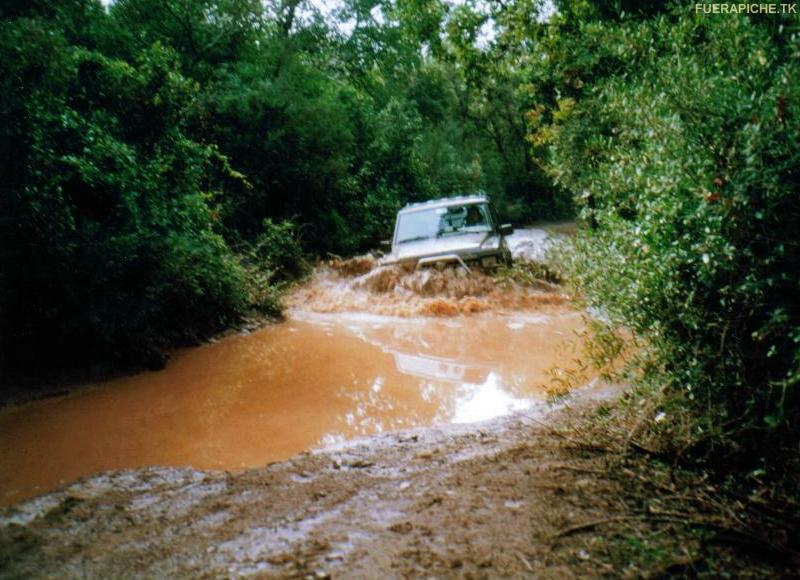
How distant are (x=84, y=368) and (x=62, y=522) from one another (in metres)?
3.62

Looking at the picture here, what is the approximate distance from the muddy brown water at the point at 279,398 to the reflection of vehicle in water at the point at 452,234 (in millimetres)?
1105

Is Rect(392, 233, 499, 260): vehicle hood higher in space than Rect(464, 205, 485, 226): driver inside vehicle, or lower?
lower

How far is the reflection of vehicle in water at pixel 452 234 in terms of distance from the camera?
29.3 feet

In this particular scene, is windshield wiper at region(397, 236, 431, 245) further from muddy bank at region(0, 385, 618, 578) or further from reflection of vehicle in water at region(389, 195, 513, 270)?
muddy bank at region(0, 385, 618, 578)

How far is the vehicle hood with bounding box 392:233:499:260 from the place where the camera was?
29.5 ft

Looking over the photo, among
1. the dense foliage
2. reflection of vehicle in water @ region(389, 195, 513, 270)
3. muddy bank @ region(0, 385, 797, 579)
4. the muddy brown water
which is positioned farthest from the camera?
reflection of vehicle in water @ region(389, 195, 513, 270)

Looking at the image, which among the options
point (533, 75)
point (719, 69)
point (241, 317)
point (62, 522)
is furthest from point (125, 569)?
point (533, 75)

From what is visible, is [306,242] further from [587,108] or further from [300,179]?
[587,108]

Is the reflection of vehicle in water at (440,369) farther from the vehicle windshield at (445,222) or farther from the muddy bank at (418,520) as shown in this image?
the vehicle windshield at (445,222)

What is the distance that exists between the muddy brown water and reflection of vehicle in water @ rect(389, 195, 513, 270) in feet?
3.63

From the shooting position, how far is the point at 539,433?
157 inches

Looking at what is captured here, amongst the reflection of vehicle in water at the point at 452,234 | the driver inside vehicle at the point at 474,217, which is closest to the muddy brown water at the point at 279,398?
the reflection of vehicle in water at the point at 452,234

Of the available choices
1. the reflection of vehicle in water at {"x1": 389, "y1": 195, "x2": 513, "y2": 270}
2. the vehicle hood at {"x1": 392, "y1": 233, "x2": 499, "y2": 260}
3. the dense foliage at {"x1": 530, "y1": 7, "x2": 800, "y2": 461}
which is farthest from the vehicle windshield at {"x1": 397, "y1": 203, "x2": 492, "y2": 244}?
the dense foliage at {"x1": 530, "y1": 7, "x2": 800, "y2": 461}

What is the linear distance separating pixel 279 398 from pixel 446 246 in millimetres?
4549
